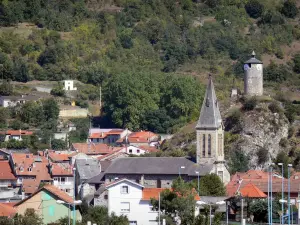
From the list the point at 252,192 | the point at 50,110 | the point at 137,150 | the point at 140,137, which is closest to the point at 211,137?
the point at 252,192

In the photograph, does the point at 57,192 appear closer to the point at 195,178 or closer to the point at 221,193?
the point at 221,193

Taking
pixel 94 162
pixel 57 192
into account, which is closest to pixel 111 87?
pixel 94 162

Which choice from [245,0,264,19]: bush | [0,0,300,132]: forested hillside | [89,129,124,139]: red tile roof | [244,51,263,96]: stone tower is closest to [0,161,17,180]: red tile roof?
[244,51,263,96]: stone tower

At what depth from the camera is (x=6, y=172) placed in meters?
100

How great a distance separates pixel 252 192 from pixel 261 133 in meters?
28.9

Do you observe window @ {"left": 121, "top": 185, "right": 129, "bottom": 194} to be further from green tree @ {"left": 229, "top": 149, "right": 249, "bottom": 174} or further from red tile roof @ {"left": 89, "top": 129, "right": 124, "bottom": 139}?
red tile roof @ {"left": 89, "top": 129, "right": 124, "bottom": 139}

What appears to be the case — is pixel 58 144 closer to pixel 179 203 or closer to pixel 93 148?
pixel 93 148

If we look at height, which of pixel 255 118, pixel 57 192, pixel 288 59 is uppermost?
pixel 288 59

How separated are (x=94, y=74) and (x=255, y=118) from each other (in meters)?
44.3

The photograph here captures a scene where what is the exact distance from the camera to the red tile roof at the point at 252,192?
78562mm

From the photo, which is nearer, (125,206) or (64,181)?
(125,206)

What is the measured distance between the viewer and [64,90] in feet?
475

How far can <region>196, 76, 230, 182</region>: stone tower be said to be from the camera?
93.2 meters

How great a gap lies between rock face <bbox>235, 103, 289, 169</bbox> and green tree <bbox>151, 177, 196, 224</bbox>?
3419cm
